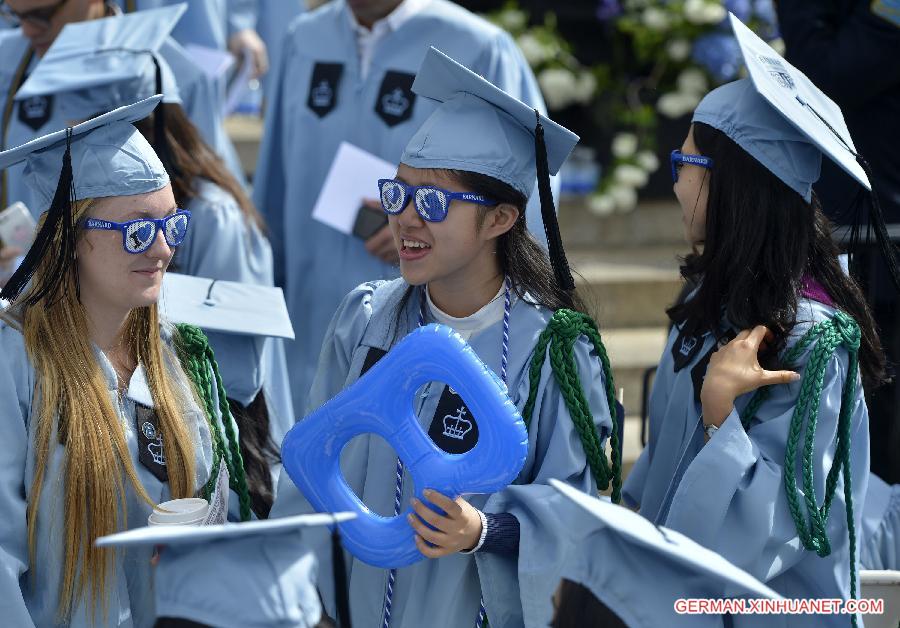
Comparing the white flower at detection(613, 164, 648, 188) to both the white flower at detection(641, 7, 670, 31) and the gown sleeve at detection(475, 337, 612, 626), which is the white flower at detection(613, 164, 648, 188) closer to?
the white flower at detection(641, 7, 670, 31)

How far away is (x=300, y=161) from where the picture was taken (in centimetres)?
465

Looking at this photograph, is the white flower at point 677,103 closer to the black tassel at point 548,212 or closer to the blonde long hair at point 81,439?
the black tassel at point 548,212

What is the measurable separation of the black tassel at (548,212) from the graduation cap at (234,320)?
0.74 meters

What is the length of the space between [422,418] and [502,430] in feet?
1.67

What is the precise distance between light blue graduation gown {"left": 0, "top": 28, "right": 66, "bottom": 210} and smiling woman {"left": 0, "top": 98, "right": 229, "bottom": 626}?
73.9 inches

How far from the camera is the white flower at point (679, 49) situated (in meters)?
6.23

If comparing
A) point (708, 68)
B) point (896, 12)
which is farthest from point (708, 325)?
point (708, 68)

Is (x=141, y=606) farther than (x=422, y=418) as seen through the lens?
No

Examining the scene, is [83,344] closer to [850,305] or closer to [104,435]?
[104,435]

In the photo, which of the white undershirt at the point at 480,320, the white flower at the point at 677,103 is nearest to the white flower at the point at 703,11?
the white flower at the point at 677,103

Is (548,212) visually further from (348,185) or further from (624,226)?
(624,226)

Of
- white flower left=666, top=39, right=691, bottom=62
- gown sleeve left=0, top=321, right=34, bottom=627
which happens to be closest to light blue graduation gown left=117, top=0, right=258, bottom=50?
white flower left=666, top=39, right=691, bottom=62

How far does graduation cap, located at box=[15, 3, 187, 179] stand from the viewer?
3.83m

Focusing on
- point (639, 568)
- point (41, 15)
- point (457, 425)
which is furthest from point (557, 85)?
point (639, 568)
